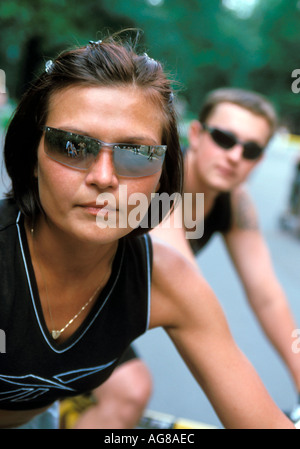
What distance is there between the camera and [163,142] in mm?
1368

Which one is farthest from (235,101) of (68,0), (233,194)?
(68,0)

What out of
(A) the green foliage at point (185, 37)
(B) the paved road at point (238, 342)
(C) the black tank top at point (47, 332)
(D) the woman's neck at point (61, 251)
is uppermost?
(A) the green foliage at point (185, 37)

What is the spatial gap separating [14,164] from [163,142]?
17.5 inches

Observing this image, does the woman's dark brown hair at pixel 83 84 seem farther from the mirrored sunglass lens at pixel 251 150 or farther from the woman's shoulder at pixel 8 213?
the mirrored sunglass lens at pixel 251 150

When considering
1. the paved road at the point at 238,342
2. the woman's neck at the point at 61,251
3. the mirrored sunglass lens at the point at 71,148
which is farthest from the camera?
the paved road at the point at 238,342

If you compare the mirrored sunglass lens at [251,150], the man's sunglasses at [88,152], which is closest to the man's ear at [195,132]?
the mirrored sunglass lens at [251,150]

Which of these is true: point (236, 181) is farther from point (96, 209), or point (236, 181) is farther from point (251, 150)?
point (96, 209)

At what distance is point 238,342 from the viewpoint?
427 cm

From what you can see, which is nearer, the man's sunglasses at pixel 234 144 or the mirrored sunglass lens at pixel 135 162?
the mirrored sunglass lens at pixel 135 162

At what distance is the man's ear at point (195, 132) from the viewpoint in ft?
10.4

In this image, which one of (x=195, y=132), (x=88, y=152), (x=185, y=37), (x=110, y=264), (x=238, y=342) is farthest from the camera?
(x=185, y=37)

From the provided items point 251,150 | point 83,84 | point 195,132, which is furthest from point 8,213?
point 195,132

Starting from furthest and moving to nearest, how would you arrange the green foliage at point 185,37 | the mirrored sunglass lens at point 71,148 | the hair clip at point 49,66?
the green foliage at point 185,37 → the hair clip at point 49,66 → the mirrored sunglass lens at point 71,148

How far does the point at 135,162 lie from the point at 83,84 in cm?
22
